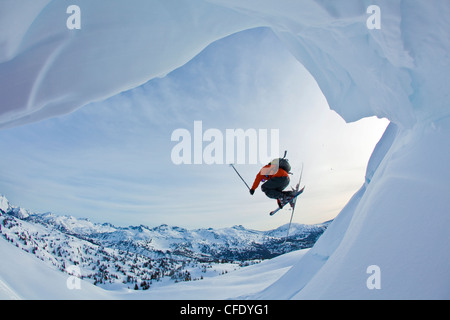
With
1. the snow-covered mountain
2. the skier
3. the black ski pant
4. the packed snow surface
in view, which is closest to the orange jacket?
the skier

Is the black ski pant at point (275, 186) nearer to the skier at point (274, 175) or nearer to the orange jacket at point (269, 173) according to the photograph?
the skier at point (274, 175)

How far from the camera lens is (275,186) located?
6.65 meters

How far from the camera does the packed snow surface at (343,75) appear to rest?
2857 mm

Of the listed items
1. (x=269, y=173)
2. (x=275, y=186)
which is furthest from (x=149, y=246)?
(x=269, y=173)

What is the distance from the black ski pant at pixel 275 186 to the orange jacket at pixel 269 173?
4.1 inches

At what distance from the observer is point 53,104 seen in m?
5.51

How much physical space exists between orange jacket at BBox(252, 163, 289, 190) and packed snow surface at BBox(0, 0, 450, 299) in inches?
78.1

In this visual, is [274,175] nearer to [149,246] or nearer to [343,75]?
[343,75]

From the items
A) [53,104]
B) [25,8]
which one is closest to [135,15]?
[25,8]

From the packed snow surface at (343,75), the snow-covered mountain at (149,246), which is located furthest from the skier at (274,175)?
the snow-covered mountain at (149,246)
